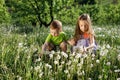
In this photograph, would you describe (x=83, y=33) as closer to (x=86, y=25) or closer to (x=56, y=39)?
(x=86, y=25)

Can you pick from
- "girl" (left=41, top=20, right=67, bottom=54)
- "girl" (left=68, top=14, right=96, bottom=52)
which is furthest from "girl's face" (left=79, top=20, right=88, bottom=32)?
"girl" (left=41, top=20, right=67, bottom=54)

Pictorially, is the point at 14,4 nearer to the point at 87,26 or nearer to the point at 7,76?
the point at 87,26

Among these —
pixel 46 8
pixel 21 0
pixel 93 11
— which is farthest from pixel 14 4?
pixel 93 11

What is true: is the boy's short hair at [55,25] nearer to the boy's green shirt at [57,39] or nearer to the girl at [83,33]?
the boy's green shirt at [57,39]

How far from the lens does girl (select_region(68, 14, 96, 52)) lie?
7309 millimetres

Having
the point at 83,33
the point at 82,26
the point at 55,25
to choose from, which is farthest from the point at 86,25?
the point at 55,25

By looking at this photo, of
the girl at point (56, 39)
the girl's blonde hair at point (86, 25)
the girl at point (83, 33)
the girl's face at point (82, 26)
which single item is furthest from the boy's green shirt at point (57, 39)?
the girl's face at point (82, 26)

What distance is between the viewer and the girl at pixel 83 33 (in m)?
7.31

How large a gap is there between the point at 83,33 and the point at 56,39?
1.92 feet

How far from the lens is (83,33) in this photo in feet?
25.0

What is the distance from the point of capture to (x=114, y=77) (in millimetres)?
4812

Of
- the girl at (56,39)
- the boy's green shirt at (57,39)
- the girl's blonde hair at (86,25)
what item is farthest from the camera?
the boy's green shirt at (57,39)

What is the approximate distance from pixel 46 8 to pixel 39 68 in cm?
2080

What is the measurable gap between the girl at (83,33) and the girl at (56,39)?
0.19m
